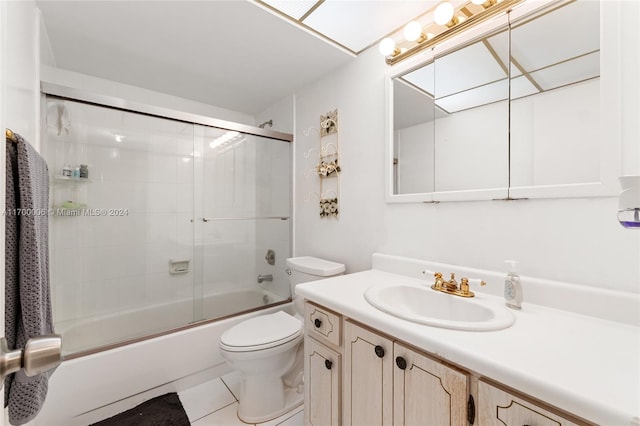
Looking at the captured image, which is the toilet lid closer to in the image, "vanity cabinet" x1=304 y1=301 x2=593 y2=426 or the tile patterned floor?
"vanity cabinet" x1=304 y1=301 x2=593 y2=426

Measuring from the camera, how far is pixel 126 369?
1.44 meters

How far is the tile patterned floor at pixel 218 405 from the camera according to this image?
54.1 inches

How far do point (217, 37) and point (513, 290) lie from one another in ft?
6.33

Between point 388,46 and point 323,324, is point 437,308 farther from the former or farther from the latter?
point 388,46

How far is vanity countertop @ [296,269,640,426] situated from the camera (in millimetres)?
493

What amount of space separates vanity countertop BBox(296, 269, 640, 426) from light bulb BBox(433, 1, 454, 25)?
1.19 m

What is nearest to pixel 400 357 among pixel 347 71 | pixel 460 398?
pixel 460 398

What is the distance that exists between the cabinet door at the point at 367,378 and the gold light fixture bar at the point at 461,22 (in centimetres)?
134

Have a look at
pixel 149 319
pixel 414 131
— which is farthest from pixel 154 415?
pixel 414 131

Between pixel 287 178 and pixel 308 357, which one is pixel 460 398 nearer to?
pixel 308 357

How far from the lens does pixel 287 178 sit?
7.61 feet

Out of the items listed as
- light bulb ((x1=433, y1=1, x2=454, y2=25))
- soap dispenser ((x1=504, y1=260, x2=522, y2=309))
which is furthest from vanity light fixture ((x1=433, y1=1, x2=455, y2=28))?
soap dispenser ((x1=504, y1=260, x2=522, y2=309))

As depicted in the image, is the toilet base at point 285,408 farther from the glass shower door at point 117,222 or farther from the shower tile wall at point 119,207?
the shower tile wall at point 119,207

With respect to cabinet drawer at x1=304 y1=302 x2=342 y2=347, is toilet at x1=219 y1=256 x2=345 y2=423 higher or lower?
lower
